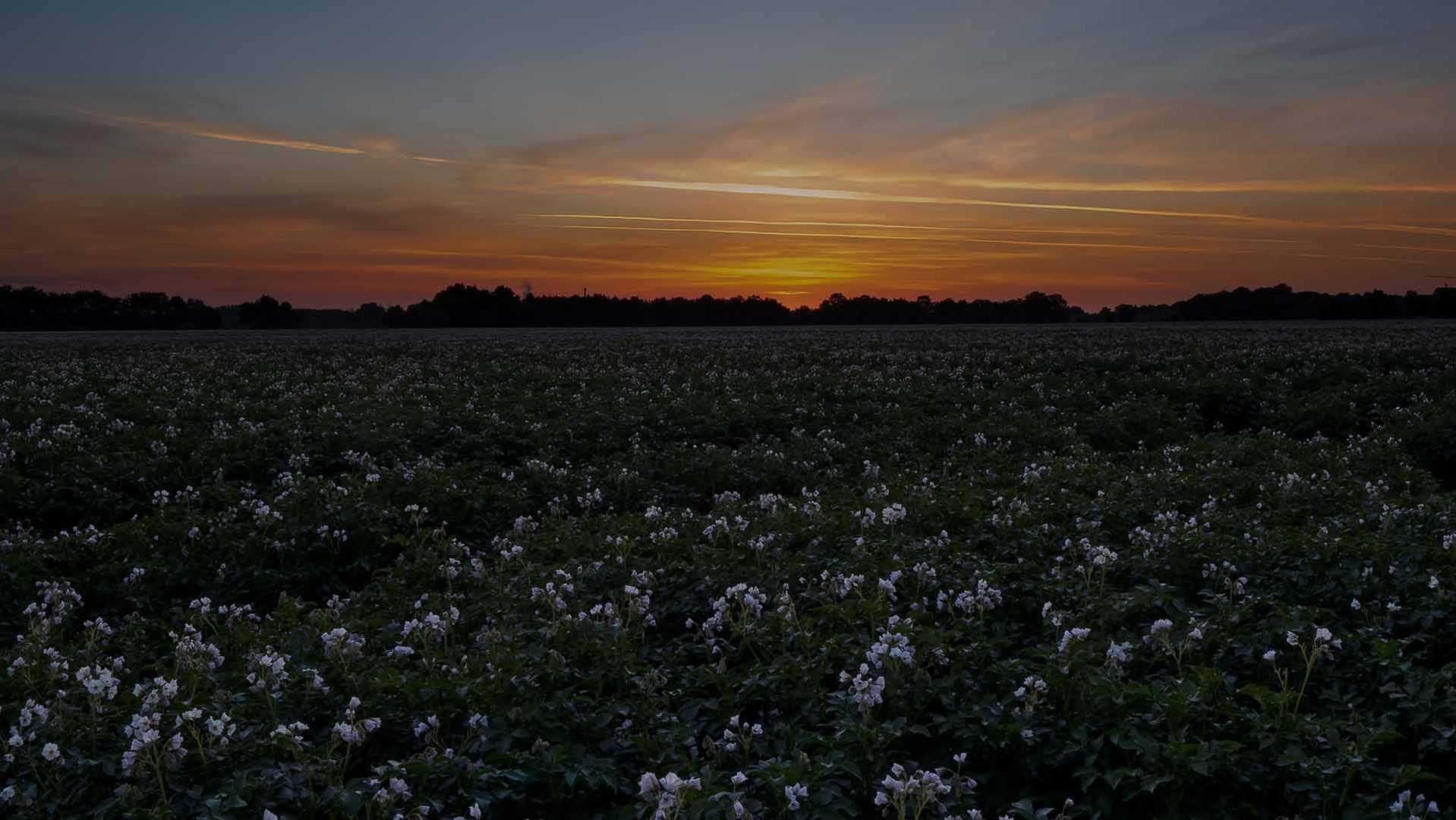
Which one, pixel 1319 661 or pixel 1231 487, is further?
pixel 1231 487

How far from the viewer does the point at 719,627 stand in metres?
6.49

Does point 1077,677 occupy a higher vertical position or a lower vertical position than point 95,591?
higher

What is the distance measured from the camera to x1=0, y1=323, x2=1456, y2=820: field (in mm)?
4543

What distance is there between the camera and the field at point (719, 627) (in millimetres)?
4543

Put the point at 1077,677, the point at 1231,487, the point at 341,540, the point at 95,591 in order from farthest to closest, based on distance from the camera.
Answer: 1. the point at 1231,487
2. the point at 341,540
3. the point at 95,591
4. the point at 1077,677

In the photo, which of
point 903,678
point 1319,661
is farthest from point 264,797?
point 1319,661

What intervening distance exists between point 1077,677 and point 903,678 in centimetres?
100

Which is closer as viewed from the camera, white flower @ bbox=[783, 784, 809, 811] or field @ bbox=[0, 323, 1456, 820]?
white flower @ bbox=[783, 784, 809, 811]

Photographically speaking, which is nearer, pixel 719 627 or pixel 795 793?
pixel 795 793

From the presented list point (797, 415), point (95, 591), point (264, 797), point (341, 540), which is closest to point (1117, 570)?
point (264, 797)

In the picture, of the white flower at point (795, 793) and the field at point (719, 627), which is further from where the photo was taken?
the field at point (719, 627)

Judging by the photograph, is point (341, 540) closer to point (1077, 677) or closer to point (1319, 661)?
point (1077, 677)

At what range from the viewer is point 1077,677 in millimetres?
5160

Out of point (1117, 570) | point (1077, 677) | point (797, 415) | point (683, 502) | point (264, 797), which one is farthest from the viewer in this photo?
point (797, 415)
